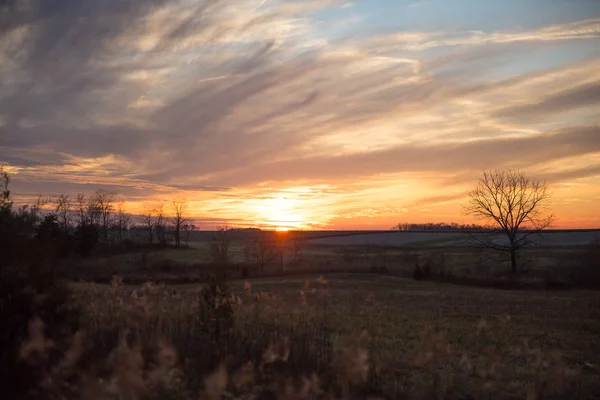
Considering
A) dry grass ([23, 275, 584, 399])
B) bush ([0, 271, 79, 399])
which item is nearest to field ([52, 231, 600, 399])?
dry grass ([23, 275, 584, 399])

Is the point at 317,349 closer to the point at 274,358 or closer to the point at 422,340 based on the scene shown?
the point at 274,358

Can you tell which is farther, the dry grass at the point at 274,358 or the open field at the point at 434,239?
the open field at the point at 434,239

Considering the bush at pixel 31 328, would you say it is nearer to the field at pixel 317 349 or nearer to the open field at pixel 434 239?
the field at pixel 317 349

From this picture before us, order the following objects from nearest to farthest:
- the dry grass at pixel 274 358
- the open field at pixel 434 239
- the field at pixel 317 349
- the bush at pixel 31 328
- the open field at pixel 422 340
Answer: the bush at pixel 31 328, the dry grass at pixel 274 358, the field at pixel 317 349, the open field at pixel 422 340, the open field at pixel 434 239

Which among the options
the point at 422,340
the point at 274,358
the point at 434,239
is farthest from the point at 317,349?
the point at 434,239

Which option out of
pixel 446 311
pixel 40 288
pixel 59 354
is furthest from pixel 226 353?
pixel 446 311

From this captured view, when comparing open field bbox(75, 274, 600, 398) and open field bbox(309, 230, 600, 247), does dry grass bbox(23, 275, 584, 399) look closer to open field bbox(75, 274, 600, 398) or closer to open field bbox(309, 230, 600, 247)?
open field bbox(75, 274, 600, 398)

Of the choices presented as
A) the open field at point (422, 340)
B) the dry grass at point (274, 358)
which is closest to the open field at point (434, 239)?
the open field at point (422, 340)

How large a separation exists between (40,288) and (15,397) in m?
1.69

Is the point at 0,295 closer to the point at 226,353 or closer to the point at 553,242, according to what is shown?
the point at 226,353

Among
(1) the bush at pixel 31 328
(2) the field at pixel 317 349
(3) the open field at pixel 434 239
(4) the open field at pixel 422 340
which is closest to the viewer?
(1) the bush at pixel 31 328

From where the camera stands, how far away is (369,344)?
1048 centimetres

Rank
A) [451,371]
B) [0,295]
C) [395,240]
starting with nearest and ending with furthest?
[0,295] → [451,371] → [395,240]

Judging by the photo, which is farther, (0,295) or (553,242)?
(553,242)
